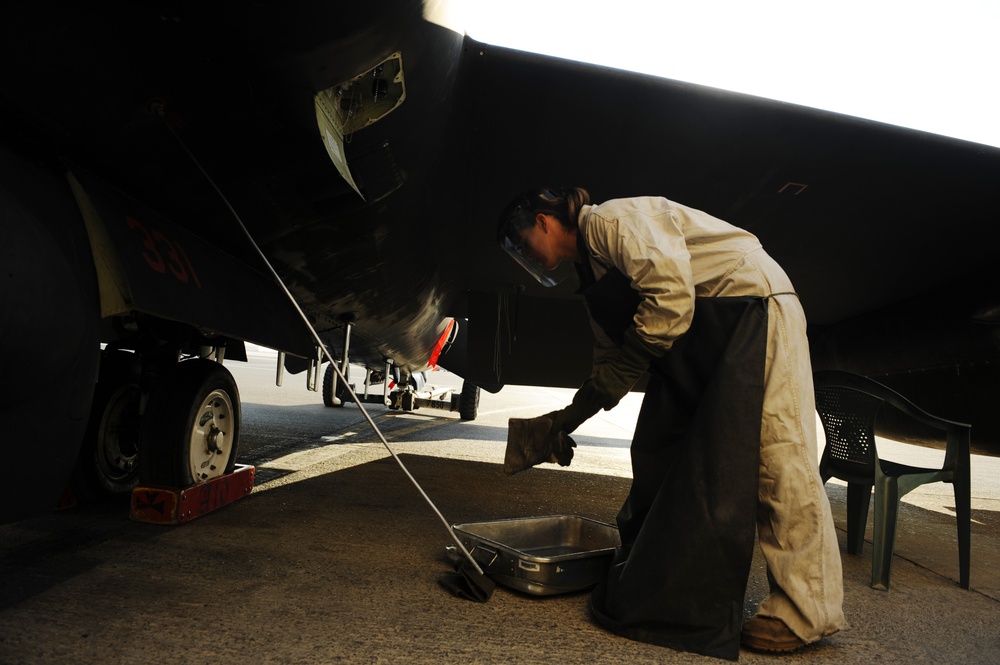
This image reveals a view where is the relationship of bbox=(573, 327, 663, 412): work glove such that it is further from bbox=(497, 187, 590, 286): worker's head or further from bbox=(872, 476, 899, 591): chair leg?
bbox=(872, 476, 899, 591): chair leg

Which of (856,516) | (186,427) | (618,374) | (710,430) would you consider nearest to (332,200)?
(186,427)

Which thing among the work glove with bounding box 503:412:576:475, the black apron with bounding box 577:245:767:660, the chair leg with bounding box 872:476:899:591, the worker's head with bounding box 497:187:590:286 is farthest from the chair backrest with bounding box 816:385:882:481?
the worker's head with bounding box 497:187:590:286

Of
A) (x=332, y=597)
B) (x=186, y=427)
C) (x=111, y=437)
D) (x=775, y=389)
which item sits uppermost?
(x=775, y=389)

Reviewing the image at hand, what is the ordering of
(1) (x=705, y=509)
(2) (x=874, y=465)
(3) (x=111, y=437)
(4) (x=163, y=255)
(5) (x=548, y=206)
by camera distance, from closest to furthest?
(1) (x=705, y=509) < (4) (x=163, y=255) < (5) (x=548, y=206) < (2) (x=874, y=465) < (3) (x=111, y=437)

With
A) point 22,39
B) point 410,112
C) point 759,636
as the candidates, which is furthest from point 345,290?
point 759,636

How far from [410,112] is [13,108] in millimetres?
1205

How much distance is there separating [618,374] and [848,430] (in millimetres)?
1683

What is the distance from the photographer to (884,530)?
259 centimetres

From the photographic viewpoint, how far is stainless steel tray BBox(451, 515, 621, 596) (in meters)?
2.10

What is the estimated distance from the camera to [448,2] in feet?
7.07

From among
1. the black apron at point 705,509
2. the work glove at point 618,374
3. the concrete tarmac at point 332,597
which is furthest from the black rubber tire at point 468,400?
the black apron at point 705,509

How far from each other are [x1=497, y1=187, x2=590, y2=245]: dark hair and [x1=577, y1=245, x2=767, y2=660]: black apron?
0.38 meters

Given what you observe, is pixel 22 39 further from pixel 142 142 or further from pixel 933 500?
pixel 933 500

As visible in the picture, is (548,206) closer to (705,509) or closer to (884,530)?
(705,509)
